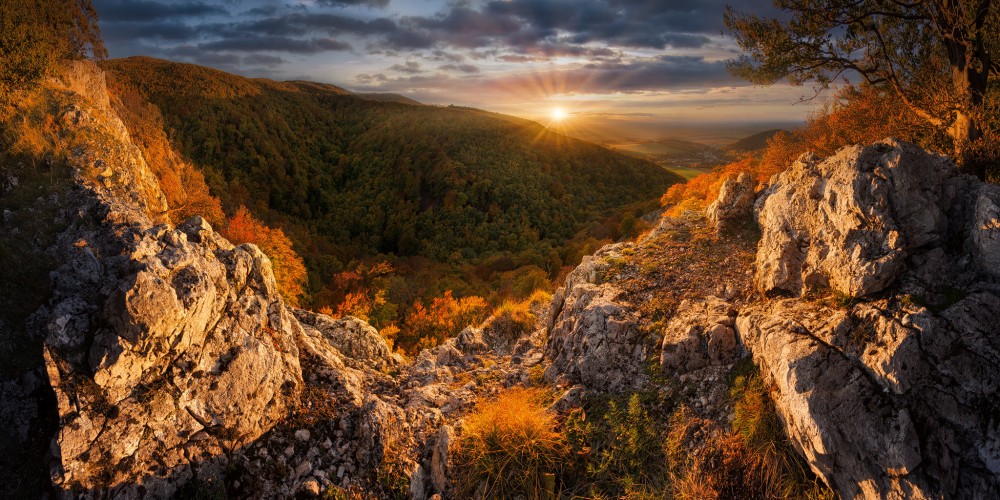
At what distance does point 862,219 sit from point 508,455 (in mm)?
6941

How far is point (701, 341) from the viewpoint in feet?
26.1

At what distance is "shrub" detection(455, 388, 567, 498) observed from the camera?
6852mm

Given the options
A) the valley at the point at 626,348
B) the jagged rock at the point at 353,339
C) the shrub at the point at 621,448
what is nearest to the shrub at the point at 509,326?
the valley at the point at 626,348

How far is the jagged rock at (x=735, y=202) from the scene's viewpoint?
11867mm

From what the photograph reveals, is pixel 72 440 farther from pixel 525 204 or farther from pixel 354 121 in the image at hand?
pixel 354 121

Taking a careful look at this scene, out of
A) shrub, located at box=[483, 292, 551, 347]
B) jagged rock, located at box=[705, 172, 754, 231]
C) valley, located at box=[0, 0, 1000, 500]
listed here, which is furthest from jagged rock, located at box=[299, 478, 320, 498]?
jagged rock, located at box=[705, 172, 754, 231]

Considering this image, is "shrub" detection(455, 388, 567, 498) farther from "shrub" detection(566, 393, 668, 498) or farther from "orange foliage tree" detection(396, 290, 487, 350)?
"orange foliage tree" detection(396, 290, 487, 350)

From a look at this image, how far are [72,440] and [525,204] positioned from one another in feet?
209

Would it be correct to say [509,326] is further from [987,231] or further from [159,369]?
[987,231]

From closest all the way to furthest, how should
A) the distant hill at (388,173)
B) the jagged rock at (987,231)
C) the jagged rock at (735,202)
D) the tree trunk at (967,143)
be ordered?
the jagged rock at (987,231) < the tree trunk at (967,143) < the jagged rock at (735,202) < the distant hill at (388,173)

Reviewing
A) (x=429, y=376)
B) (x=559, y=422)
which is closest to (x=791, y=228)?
(x=559, y=422)

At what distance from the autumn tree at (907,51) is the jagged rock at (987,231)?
2.55 metres

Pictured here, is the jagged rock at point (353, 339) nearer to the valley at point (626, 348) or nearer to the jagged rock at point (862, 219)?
the valley at point (626, 348)

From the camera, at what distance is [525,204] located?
223 feet
